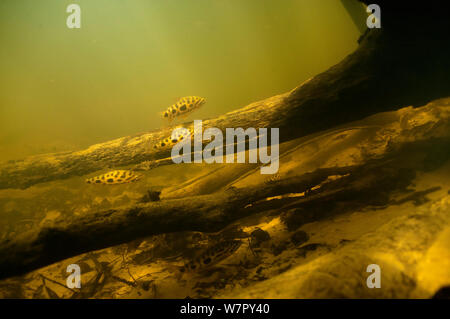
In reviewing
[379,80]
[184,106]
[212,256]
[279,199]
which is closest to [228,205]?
[212,256]

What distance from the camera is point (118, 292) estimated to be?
2.38 meters

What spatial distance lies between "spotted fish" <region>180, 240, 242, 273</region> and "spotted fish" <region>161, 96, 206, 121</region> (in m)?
3.23

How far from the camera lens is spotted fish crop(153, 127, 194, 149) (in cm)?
371

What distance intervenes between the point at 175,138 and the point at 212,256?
83.1 inches

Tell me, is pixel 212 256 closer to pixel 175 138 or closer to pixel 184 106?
→ pixel 175 138

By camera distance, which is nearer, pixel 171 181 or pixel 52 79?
pixel 171 181

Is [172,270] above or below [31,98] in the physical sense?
below

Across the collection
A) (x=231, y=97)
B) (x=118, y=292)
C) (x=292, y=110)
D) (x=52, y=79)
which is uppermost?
(x=52, y=79)

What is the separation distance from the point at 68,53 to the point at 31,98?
7.22 meters

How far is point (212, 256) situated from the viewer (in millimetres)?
2570

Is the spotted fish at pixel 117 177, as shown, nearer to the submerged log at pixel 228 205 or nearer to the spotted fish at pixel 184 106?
the spotted fish at pixel 184 106

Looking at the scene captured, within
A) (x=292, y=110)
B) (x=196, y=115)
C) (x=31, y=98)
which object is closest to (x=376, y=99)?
(x=292, y=110)

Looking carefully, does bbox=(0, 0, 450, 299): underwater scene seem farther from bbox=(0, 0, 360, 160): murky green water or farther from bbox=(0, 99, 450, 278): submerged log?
bbox=(0, 0, 360, 160): murky green water
